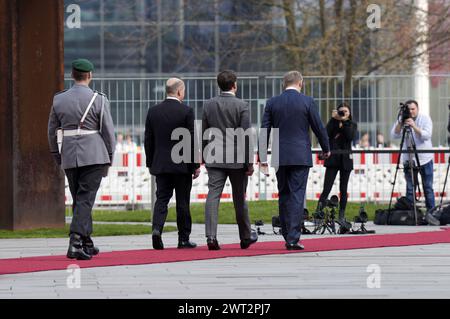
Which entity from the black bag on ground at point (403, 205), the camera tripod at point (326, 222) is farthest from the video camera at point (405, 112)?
the camera tripod at point (326, 222)

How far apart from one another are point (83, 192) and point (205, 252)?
5.25 ft

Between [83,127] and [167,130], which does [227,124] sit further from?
[83,127]

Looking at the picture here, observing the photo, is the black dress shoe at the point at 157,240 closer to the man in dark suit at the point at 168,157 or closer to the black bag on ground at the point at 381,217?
the man in dark suit at the point at 168,157

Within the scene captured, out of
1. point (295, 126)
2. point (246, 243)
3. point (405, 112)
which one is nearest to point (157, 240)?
point (246, 243)

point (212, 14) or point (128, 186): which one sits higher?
point (212, 14)

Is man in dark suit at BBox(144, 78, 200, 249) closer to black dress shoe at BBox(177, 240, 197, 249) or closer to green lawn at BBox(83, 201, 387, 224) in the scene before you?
black dress shoe at BBox(177, 240, 197, 249)

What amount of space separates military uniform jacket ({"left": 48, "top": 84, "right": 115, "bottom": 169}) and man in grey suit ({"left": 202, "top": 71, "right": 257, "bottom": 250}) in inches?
50.3

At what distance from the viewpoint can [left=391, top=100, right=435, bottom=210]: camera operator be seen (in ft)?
67.3

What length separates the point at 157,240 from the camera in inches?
587

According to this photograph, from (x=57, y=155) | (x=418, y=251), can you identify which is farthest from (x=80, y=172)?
(x=418, y=251)

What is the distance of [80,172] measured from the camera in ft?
45.0

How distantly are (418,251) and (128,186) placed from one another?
12718 millimetres

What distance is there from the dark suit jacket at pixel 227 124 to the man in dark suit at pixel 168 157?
0.22 metres
